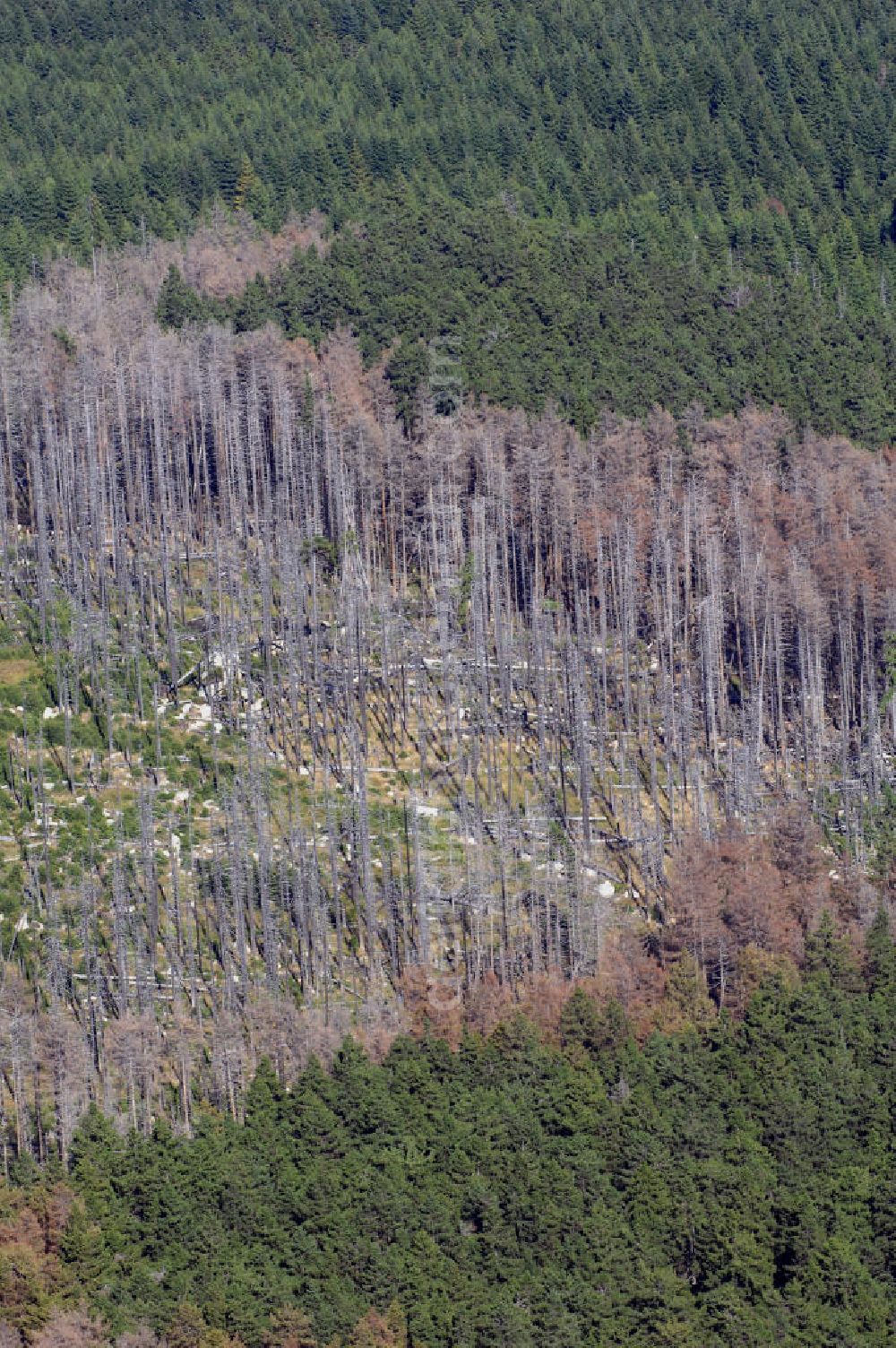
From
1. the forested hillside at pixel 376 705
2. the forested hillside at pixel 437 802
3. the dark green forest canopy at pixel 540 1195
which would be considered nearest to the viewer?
the dark green forest canopy at pixel 540 1195

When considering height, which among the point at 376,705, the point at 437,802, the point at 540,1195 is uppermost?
the point at 376,705

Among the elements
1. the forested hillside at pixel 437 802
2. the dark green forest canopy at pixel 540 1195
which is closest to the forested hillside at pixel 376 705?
the forested hillside at pixel 437 802

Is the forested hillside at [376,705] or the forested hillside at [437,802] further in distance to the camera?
the forested hillside at [376,705]

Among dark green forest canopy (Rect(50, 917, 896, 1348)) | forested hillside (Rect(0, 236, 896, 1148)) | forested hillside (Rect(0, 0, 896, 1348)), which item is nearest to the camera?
dark green forest canopy (Rect(50, 917, 896, 1348))

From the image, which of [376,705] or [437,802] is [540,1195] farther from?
[376,705]

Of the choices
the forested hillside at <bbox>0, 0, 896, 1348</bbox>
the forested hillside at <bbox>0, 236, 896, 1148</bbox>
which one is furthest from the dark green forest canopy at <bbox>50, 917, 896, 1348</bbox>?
the forested hillside at <bbox>0, 236, 896, 1148</bbox>

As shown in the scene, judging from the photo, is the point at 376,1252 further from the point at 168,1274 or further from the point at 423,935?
the point at 423,935

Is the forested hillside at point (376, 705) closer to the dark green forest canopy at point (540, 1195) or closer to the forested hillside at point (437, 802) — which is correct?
the forested hillside at point (437, 802)

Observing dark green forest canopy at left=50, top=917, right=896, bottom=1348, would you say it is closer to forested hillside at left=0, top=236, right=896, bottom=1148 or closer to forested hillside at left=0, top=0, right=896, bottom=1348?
forested hillside at left=0, top=0, right=896, bottom=1348

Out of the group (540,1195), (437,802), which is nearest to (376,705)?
(437,802)
